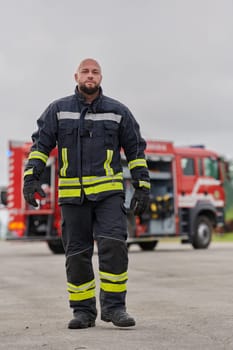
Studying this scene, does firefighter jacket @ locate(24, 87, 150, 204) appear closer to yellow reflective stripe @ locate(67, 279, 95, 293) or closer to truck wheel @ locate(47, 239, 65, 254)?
yellow reflective stripe @ locate(67, 279, 95, 293)

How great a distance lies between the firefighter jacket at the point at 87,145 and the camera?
608 cm

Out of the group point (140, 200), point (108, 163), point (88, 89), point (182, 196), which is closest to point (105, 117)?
point (88, 89)

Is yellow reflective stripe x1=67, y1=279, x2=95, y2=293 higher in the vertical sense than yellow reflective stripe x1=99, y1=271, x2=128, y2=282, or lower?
lower

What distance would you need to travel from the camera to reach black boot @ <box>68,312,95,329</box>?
231 inches

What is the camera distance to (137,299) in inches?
321

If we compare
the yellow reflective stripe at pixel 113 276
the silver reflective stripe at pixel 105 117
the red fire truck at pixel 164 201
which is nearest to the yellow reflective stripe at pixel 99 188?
the silver reflective stripe at pixel 105 117

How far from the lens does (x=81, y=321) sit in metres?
5.90

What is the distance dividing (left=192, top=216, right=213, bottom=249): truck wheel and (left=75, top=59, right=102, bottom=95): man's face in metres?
15.9

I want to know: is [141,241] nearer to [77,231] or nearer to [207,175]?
[207,175]

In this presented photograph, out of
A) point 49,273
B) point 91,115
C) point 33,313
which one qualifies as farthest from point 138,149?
point 49,273

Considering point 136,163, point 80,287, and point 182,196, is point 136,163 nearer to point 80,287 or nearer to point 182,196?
point 80,287

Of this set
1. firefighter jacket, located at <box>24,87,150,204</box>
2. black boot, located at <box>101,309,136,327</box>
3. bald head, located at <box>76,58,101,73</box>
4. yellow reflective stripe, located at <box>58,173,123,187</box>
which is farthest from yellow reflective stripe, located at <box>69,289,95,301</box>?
bald head, located at <box>76,58,101,73</box>

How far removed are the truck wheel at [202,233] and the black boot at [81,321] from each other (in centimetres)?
1588

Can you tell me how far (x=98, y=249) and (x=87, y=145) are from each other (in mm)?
767
